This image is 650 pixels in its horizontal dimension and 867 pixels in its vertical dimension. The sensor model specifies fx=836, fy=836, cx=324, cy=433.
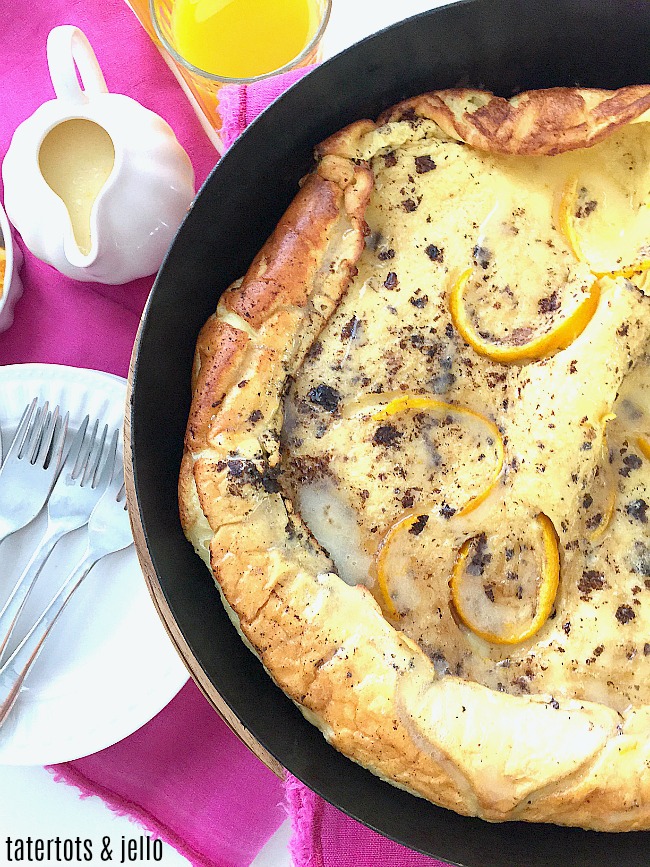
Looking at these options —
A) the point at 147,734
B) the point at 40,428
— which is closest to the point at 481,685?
the point at 147,734

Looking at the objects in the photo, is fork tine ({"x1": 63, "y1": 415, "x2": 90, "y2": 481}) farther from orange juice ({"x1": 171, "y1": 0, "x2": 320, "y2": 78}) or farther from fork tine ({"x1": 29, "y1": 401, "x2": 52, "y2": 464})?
orange juice ({"x1": 171, "y1": 0, "x2": 320, "y2": 78})

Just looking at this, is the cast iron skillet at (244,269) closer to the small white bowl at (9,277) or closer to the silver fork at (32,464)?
the silver fork at (32,464)

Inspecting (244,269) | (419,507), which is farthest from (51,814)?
(244,269)

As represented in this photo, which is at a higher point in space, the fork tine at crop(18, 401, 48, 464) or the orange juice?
the orange juice

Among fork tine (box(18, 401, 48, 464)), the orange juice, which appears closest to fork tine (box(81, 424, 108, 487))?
fork tine (box(18, 401, 48, 464))

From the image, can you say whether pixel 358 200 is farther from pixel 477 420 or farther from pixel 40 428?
pixel 40 428

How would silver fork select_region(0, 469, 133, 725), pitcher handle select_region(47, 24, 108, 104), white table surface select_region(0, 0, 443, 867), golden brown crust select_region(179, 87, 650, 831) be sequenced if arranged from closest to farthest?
golden brown crust select_region(179, 87, 650, 831) < pitcher handle select_region(47, 24, 108, 104) < silver fork select_region(0, 469, 133, 725) < white table surface select_region(0, 0, 443, 867)

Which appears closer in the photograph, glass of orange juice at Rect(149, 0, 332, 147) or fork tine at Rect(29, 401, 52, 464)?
fork tine at Rect(29, 401, 52, 464)
